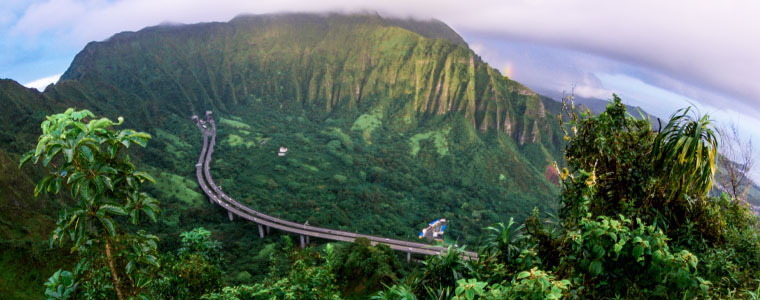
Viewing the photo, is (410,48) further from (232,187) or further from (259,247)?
(259,247)

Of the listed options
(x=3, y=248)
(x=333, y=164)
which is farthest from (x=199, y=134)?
(x=3, y=248)

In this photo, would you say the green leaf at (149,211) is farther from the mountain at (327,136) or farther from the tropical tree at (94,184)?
the mountain at (327,136)

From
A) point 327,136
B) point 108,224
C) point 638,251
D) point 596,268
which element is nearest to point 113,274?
point 108,224

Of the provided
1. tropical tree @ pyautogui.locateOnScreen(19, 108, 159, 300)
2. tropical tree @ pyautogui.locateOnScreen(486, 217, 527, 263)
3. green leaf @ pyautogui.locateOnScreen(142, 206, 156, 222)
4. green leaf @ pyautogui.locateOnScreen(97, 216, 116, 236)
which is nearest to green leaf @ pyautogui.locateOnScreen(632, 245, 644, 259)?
tropical tree @ pyautogui.locateOnScreen(486, 217, 527, 263)

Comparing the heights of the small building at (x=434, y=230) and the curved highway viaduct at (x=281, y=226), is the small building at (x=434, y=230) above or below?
below

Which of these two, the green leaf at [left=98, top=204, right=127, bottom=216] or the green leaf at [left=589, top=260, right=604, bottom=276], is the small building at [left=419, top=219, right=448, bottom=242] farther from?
the green leaf at [left=98, top=204, right=127, bottom=216]

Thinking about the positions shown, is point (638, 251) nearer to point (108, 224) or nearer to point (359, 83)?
point (108, 224)

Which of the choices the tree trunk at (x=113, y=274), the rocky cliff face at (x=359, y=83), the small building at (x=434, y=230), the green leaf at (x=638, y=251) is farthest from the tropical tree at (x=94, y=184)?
the rocky cliff face at (x=359, y=83)
